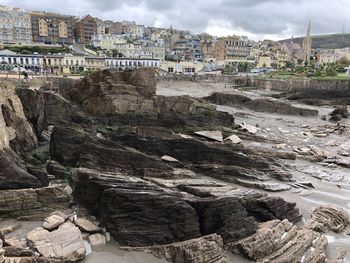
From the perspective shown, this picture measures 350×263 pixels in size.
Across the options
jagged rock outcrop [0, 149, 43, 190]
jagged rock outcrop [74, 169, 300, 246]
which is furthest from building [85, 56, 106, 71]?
jagged rock outcrop [74, 169, 300, 246]

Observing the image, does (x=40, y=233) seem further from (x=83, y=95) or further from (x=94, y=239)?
(x=83, y=95)

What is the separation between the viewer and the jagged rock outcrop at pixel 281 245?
1135 centimetres

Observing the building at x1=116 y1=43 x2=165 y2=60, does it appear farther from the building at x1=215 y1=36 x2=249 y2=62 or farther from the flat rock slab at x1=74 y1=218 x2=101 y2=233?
the flat rock slab at x1=74 y1=218 x2=101 y2=233

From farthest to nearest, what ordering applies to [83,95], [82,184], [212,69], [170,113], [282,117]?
[212,69], [282,117], [83,95], [170,113], [82,184]

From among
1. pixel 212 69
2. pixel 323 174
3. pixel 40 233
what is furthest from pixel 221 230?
pixel 212 69

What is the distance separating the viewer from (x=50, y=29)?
509ft

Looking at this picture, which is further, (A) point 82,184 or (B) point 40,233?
(A) point 82,184

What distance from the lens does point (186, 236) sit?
11945 mm

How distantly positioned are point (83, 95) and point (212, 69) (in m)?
111

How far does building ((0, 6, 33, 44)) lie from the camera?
14438 centimetres

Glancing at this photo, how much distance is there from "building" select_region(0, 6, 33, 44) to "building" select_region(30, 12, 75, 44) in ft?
10.0

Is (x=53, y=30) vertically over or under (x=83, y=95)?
over

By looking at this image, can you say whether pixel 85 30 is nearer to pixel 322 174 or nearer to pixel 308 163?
pixel 308 163

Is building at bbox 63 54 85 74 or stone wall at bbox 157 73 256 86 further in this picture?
stone wall at bbox 157 73 256 86
